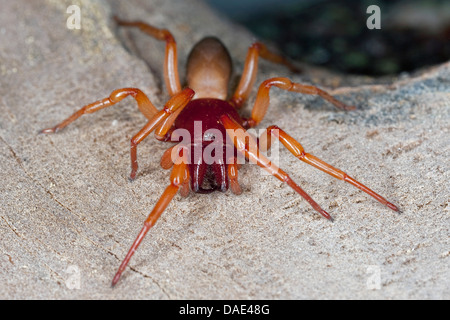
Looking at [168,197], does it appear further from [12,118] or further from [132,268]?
[12,118]

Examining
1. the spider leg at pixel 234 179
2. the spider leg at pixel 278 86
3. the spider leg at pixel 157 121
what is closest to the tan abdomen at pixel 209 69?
the spider leg at pixel 278 86

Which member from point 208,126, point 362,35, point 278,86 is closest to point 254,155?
point 208,126

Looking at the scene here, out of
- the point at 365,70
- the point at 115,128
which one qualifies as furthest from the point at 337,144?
the point at 365,70

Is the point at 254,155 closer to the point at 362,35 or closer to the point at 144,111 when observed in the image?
the point at 144,111

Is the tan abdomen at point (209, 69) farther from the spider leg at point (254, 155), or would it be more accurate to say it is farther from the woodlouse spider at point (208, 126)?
the spider leg at point (254, 155)

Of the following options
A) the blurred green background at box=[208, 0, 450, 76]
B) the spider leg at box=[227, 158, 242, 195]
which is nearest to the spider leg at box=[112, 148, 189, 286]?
the spider leg at box=[227, 158, 242, 195]

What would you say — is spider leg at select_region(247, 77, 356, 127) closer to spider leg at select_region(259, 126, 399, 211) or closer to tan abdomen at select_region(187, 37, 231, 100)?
spider leg at select_region(259, 126, 399, 211)

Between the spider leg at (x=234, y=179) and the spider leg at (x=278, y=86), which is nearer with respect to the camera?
the spider leg at (x=234, y=179)
